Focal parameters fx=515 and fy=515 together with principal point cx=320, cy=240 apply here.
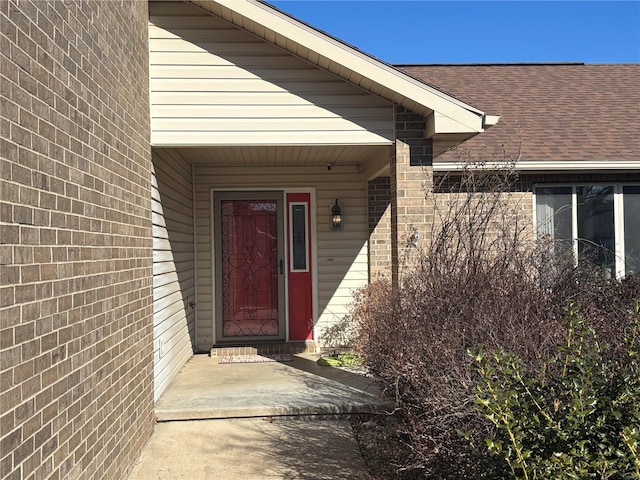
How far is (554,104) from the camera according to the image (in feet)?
31.3

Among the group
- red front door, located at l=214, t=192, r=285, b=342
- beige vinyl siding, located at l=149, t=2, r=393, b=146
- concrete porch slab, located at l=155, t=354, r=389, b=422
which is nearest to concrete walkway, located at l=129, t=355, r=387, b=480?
concrete porch slab, located at l=155, t=354, r=389, b=422

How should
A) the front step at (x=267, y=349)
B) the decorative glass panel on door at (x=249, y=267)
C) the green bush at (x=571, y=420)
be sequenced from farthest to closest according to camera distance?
the decorative glass panel on door at (x=249, y=267)
the front step at (x=267, y=349)
the green bush at (x=571, y=420)

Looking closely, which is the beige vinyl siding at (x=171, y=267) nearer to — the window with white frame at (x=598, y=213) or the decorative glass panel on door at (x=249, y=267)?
the decorative glass panel on door at (x=249, y=267)

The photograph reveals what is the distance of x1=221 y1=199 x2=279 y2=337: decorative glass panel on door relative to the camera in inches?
322

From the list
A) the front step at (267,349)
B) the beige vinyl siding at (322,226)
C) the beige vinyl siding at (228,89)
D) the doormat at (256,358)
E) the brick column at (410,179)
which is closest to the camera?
the beige vinyl siding at (228,89)

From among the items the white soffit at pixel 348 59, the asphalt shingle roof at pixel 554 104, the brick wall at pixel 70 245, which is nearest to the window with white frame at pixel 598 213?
the asphalt shingle roof at pixel 554 104

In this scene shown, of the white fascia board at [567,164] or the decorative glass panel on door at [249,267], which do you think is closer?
the white fascia board at [567,164]

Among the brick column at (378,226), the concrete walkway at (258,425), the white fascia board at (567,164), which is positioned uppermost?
the white fascia board at (567,164)

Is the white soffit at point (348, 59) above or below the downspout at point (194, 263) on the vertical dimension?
above

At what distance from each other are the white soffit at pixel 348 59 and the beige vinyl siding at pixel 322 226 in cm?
308

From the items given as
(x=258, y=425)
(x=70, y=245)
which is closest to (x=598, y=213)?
(x=258, y=425)

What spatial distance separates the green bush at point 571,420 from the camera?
2090mm

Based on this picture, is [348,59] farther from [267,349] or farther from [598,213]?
[598,213]

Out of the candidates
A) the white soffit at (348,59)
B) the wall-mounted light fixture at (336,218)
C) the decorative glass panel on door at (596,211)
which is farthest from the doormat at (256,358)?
the decorative glass panel on door at (596,211)
